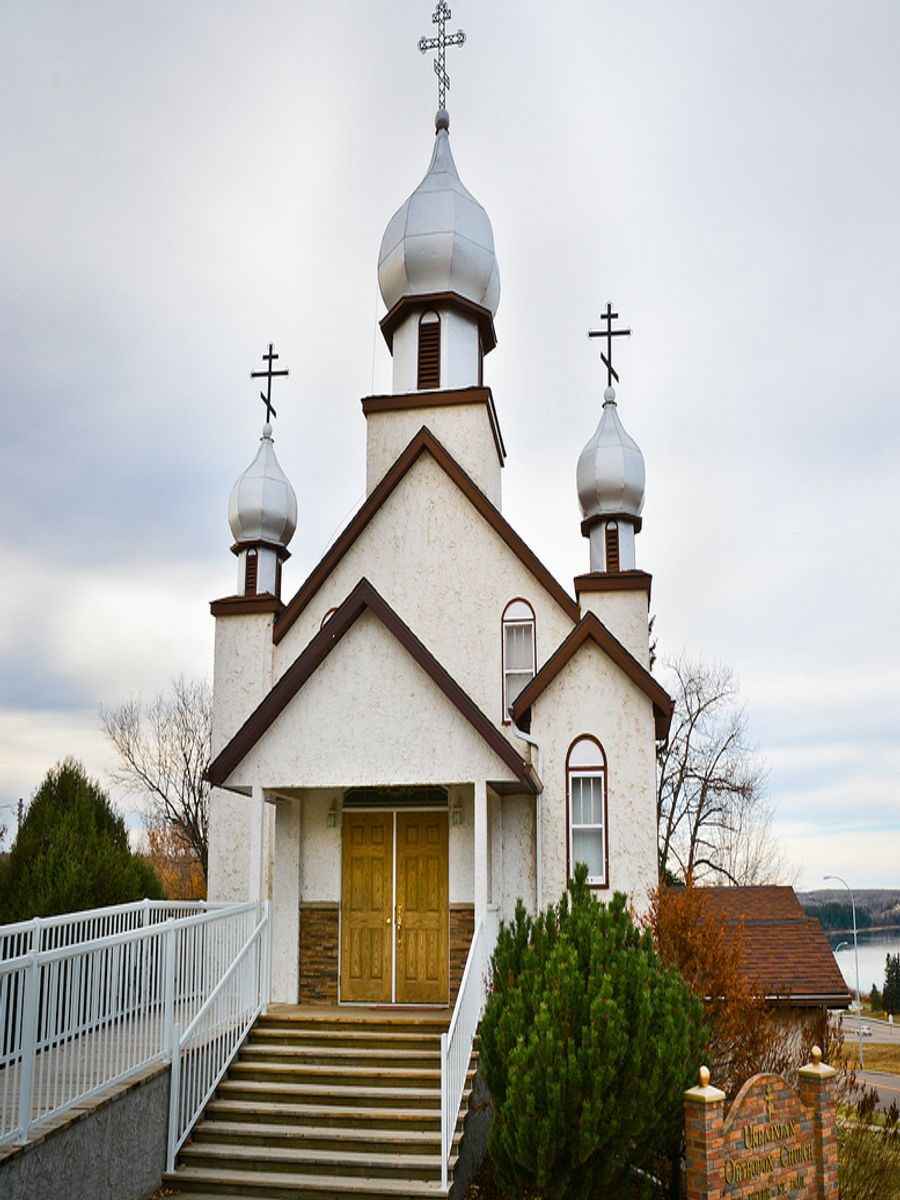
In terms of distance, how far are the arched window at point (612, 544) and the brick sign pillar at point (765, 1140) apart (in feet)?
33.8

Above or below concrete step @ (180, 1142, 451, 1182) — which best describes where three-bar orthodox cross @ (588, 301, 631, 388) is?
above

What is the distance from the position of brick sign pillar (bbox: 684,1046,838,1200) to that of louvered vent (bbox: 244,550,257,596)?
1252cm

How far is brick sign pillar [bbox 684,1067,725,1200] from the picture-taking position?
31.7 ft

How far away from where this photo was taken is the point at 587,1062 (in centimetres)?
978

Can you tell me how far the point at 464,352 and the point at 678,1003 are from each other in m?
12.8

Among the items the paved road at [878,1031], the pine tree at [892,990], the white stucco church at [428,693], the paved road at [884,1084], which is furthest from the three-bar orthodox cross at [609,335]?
the pine tree at [892,990]

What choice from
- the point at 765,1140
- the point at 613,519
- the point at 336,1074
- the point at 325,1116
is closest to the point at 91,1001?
the point at 325,1116

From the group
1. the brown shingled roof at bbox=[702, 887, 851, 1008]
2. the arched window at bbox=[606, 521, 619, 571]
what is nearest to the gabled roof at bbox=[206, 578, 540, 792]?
the arched window at bbox=[606, 521, 619, 571]

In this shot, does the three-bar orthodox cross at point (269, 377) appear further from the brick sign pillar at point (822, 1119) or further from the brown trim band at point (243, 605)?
the brick sign pillar at point (822, 1119)

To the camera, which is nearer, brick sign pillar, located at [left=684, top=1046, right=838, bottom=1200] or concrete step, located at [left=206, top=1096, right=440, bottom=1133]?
brick sign pillar, located at [left=684, top=1046, right=838, bottom=1200]

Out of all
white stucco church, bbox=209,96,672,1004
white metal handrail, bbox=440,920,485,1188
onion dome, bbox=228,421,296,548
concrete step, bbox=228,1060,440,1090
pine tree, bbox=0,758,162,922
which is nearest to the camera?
white metal handrail, bbox=440,920,485,1188

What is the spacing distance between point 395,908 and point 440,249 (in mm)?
11520

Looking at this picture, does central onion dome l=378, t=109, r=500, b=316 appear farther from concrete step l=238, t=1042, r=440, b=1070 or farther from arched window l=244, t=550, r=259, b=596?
concrete step l=238, t=1042, r=440, b=1070

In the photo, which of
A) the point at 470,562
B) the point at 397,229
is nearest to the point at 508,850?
the point at 470,562
